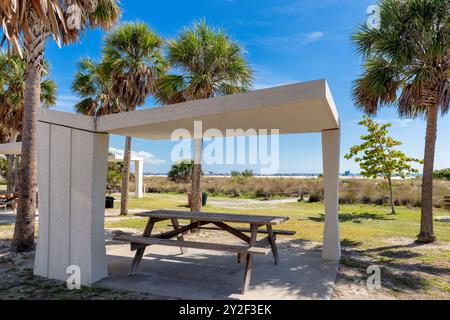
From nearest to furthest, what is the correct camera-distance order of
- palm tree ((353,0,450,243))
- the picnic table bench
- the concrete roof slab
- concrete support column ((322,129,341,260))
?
the concrete roof slab < the picnic table bench < concrete support column ((322,129,341,260)) < palm tree ((353,0,450,243))

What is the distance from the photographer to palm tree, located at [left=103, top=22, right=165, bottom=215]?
11.1m

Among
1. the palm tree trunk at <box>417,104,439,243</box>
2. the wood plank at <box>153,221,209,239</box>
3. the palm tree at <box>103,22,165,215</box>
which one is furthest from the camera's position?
the palm tree at <box>103,22,165,215</box>

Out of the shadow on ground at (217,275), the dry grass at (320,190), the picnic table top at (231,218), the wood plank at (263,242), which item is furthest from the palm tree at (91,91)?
the dry grass at (320,190)

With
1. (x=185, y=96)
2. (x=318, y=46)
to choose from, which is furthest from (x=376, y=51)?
(x=185, y=96)

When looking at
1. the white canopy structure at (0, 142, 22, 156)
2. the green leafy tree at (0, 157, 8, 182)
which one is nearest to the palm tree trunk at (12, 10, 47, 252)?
the white canopy structure at (0, 142, 22, 156)

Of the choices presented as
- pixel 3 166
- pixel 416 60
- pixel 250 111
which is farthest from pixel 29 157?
pixel 3 166

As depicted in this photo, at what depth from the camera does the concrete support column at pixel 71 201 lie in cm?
435

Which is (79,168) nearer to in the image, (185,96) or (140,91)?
(185,96)

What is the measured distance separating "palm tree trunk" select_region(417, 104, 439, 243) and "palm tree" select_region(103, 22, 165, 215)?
8744 mm

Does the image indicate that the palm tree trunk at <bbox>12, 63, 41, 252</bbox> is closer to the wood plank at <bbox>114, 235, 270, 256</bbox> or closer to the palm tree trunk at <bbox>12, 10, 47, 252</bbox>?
the palm tree trunk at <bbox>12, 10, 47, 252</bbox>

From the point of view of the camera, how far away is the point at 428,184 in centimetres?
804

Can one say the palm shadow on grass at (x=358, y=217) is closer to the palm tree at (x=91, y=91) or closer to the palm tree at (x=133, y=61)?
the palm tree at (x=133, y=61)
